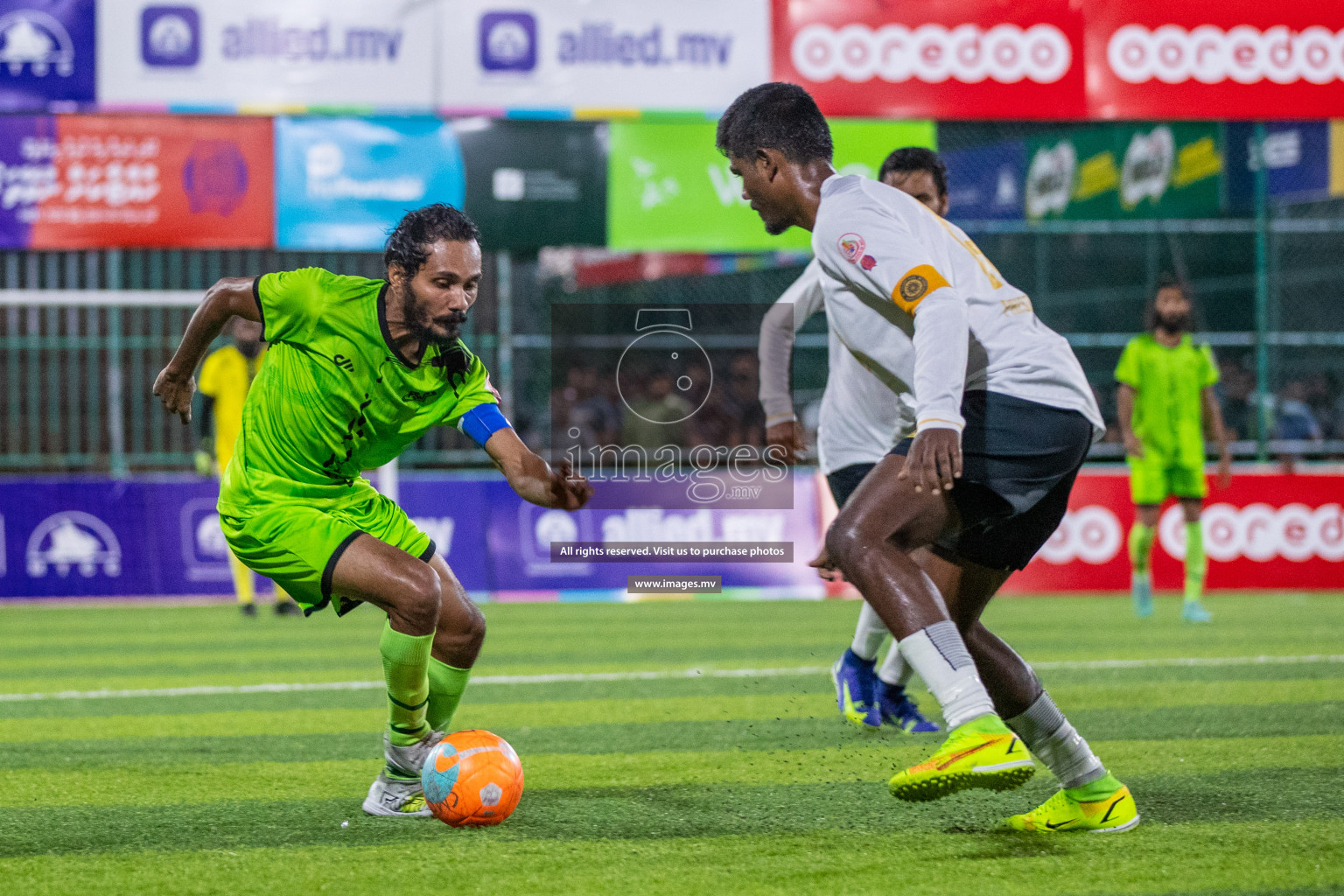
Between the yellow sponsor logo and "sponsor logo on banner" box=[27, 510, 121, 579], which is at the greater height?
the yellow sponsor logo

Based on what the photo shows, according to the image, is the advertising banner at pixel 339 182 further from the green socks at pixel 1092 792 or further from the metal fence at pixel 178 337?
the green socks at pixel 1092 792

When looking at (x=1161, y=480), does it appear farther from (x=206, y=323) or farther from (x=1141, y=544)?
(x=206, y=323)

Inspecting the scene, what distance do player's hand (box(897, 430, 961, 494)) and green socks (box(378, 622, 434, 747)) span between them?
1.62 m

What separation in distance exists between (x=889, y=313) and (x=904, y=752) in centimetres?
231

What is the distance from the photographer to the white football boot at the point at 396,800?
4676 mm

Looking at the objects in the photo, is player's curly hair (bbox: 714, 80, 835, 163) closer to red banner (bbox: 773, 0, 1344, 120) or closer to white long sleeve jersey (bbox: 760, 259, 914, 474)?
white long sleeve jersey (bbox: 760, 259, 914, 474)

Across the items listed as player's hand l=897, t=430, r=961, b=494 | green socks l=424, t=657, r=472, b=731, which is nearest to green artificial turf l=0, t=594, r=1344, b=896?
green socks l=424, t=657, r=472, b=731

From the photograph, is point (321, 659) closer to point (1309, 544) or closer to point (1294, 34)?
point (1309, 544)

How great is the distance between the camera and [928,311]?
370 cm

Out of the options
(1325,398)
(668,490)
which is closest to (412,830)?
(668,490)

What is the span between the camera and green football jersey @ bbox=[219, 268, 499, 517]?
15.1 ft

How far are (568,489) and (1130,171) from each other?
15050 millimetres

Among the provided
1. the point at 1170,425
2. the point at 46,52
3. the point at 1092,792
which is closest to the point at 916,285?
the point at 1092,792

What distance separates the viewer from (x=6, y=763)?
5.75m
